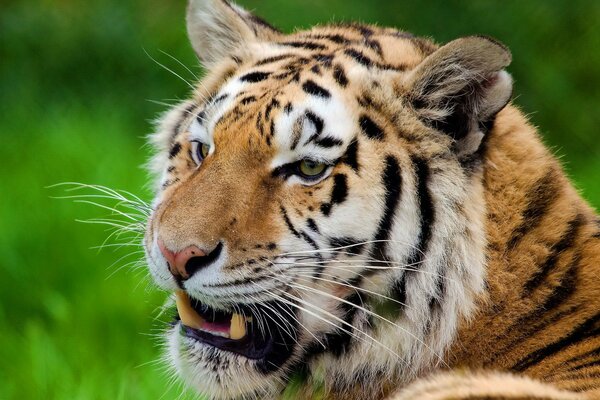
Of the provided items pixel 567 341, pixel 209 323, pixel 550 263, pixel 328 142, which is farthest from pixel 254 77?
pixel 567 341

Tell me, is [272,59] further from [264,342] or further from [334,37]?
[264,342]

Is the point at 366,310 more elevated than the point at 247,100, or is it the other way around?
the point at 247,100

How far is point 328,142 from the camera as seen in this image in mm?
2666

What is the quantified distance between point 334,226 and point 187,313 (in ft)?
1.60

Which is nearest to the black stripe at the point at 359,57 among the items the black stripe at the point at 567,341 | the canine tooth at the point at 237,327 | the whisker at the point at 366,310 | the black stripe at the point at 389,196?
the black stripe at the point at 389,196

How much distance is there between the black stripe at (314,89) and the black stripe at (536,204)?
0.61 m

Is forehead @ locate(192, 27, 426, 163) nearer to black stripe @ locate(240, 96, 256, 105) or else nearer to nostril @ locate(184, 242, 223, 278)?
black stripe @ locate(240, 96, 256, 105)

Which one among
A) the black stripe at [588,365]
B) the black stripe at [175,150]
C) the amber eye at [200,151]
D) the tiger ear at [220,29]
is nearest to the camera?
the black stripe at [588,365]

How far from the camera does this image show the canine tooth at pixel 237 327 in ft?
8.98

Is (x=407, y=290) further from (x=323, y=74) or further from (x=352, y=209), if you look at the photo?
(x=323, y=74)

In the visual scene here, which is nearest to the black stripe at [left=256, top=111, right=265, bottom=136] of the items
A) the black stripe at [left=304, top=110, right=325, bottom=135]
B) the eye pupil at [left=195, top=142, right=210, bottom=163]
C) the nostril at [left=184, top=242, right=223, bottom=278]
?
the black stripe at [left=304, top=110, right=325, bottom=135]

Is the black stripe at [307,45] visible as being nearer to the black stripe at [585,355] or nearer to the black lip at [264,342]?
the black lip at [264,342]

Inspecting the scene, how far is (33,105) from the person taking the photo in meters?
7.05

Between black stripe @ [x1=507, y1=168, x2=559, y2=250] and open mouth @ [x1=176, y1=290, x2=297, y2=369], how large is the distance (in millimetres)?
640
